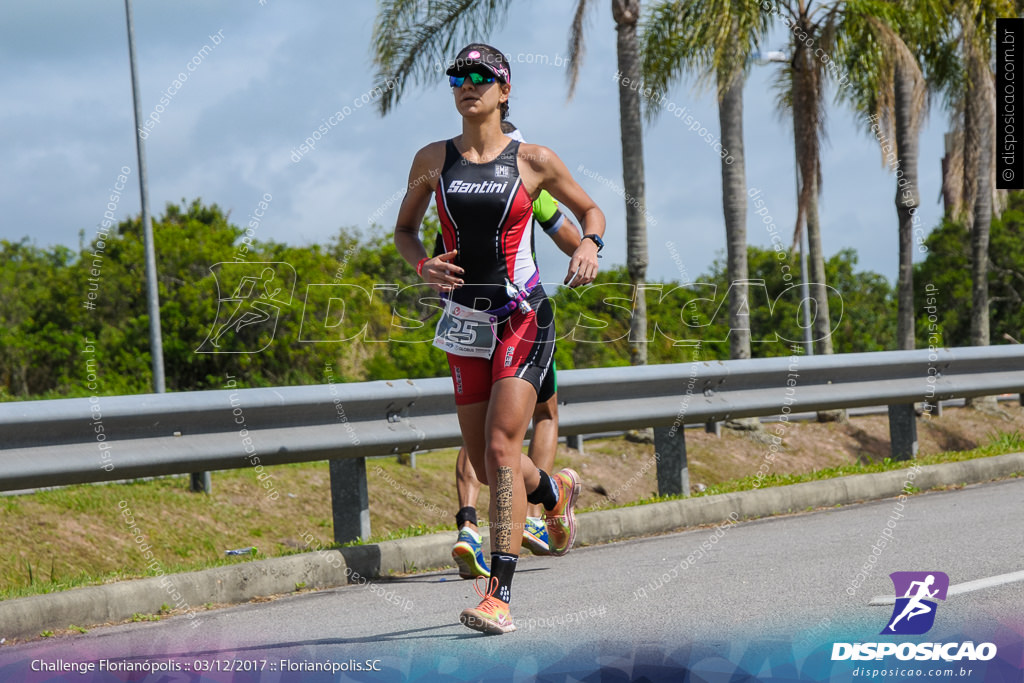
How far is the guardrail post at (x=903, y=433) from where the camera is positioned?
386 inches

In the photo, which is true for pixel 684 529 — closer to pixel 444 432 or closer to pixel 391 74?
pixel 444 432

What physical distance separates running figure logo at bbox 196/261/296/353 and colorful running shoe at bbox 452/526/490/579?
1543cm

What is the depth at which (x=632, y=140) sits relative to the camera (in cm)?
1355

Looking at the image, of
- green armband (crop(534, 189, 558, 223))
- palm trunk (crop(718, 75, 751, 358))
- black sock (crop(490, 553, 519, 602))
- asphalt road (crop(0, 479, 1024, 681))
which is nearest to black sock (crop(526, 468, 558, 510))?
asphalt road (crop(0, 479, 1024, 681))

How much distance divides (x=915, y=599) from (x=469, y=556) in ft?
5.80

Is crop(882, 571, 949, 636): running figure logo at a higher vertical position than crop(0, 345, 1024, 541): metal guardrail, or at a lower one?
lower

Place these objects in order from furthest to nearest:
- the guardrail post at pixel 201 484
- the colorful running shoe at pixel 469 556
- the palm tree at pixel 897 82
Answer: the palm tree at pixel 897 82 < the guardrail post at pixel 201 484 < the colorful running shoe at pixel 469 556

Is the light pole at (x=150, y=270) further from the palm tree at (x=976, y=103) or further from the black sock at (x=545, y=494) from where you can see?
the palm tree at (x=976, y=103)

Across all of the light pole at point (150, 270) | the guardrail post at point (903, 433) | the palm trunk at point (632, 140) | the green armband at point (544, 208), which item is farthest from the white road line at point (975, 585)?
the light pole at point (150, 270)

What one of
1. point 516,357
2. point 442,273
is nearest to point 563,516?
point 516,357

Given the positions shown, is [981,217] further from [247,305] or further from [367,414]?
[367,414]

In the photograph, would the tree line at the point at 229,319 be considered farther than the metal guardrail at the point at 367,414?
Yes

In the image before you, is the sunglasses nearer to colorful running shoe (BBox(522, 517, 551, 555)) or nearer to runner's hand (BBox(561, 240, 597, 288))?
runner's hand (BBox(561, 240, 597, 288))

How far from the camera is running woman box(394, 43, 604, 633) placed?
14.6 ft
